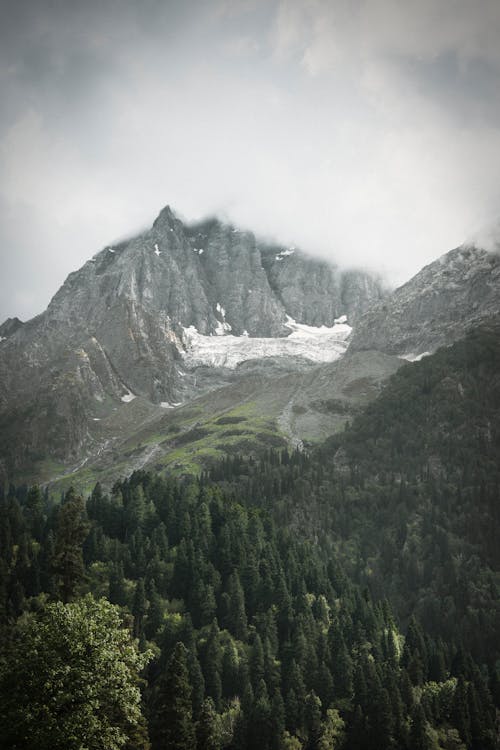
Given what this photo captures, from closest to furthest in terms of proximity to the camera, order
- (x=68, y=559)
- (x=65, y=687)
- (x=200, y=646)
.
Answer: (x=65, y=687) → (x=68, y=559) → (x=200, y=646)

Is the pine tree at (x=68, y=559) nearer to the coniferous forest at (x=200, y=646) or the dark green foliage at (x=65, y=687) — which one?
the coniferous forest at (x=200, y=646)

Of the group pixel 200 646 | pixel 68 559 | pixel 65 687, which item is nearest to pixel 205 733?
pixel 65 687

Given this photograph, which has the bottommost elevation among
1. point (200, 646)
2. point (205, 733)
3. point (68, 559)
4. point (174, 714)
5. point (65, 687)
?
point (200, 646)

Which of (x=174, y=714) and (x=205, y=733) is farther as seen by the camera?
(x=205, y=733)

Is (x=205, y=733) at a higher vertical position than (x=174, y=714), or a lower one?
lower

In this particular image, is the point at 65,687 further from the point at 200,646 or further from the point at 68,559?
the point at 200,646

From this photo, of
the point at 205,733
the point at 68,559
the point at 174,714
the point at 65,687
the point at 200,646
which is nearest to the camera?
the point at 65,687

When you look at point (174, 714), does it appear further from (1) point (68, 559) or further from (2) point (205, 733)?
(1) point (68, 559)

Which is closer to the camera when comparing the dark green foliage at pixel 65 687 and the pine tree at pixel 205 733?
the dark green foliage at pixel 65 687

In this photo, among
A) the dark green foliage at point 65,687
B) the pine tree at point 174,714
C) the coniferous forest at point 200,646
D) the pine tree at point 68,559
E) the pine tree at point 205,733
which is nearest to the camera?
the dark green foliage at point 65,687

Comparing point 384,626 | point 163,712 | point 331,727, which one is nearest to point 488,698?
point 384,626

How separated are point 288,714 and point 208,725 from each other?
3008cm

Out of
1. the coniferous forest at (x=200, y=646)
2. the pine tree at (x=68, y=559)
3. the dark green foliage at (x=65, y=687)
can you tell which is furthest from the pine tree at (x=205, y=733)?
the pine tree at (x=68, y=559)

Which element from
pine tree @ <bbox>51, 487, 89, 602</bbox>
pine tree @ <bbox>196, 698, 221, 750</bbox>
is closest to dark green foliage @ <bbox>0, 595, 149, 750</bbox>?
pine tree @ <bbox>196, 698, 221, 750</bbox>
